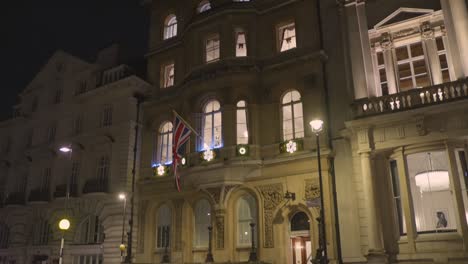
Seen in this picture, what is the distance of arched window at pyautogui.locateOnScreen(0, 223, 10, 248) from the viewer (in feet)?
116

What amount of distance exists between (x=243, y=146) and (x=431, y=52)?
409 inches

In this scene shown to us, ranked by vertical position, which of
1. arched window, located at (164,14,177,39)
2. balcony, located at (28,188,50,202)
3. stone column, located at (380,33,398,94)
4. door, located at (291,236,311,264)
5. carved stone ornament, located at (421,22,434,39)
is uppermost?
arched window, located at (164,14,177,39)

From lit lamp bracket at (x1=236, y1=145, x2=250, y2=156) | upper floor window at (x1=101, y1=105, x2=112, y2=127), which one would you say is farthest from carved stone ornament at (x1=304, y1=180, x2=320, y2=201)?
upper floor window at (x1=101, y1=105, x2=112, y2=127)

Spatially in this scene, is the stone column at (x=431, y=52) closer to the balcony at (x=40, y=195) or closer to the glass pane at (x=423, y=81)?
the glass pane at (x=423, y=81)

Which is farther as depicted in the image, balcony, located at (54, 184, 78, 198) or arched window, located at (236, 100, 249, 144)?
balcony, located at (54, 184, 78, 198)

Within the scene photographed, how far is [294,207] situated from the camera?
22250 millimetres

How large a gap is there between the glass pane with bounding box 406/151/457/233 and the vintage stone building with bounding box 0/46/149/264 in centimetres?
1761

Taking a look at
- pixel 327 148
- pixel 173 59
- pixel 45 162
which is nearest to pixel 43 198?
pixel 45 162

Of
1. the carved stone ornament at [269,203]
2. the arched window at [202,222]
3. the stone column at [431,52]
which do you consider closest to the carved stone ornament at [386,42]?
the stone column at [431,52]

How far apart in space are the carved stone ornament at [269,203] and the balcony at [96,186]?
1164 cm

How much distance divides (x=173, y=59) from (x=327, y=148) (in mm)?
13413

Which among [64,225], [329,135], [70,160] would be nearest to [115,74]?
[70,160]

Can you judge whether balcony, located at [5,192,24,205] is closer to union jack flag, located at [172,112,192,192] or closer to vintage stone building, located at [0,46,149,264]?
vintage stone building, located at [0,46,149,264]

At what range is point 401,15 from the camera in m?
21.9
